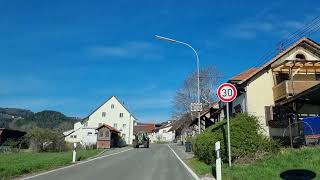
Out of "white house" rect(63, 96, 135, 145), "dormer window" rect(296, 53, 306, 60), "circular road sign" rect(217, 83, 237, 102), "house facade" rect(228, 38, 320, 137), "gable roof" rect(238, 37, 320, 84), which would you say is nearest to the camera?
"circular road sign" rect(217, 83, 237, 102)

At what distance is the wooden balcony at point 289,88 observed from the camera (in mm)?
30022

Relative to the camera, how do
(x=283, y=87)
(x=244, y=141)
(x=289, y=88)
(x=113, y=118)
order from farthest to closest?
(x=113, y=118) → (x=283, y=87) → (x=289, y=88) → (x=244, y=141)

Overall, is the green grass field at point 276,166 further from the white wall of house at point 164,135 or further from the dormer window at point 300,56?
the white wall of house at point 164,135

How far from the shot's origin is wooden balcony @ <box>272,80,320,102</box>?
98.5 ft

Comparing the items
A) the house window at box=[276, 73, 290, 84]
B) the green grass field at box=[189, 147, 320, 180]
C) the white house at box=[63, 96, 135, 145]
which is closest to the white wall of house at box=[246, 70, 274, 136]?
the house window at box=[276, 73, 290, 84]

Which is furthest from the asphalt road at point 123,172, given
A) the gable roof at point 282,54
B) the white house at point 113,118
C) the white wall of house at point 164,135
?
the white wall of house at point 164,135

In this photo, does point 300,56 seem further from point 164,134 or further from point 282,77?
point 164,134

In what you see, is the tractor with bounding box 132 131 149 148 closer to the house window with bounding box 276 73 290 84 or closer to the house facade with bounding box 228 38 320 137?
the house facade with bounding box 228 38 320 137

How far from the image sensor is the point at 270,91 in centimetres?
3334

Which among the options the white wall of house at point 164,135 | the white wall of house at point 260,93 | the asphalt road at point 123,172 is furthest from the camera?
the white wall of house at point 164,135

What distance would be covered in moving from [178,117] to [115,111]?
104 feet

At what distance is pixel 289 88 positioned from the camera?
30.1 metres

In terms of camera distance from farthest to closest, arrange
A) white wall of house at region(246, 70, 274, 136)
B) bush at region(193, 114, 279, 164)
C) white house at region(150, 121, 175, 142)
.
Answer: white house at region(150, 121, 175, 142) < white wall of house at region(246, 70, 274, 136) < bush at region(193, 114, 279, 164)

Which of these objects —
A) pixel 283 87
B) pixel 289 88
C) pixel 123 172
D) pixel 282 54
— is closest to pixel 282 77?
pixel 282 54
